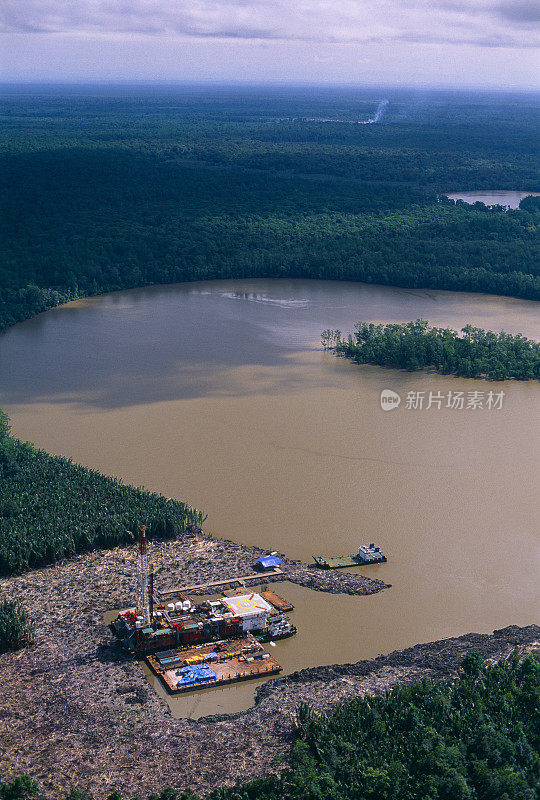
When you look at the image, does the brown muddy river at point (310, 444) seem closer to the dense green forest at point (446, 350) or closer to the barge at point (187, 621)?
the barge at point (187, 621)

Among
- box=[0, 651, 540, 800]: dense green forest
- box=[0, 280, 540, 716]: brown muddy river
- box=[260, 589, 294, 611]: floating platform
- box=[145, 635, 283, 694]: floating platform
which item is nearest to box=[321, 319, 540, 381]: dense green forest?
box=[0, 280, 540, 716]: brown muddy river

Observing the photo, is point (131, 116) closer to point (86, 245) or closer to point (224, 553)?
point (86, 245)

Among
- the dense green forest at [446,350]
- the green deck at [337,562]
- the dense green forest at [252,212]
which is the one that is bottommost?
the green deck at [337,562]

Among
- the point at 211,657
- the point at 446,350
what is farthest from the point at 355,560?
the point at 446,350

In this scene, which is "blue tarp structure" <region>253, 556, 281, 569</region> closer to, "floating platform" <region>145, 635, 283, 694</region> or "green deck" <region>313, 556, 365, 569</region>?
"green deck" <region>313, 556, 365, 569</region>

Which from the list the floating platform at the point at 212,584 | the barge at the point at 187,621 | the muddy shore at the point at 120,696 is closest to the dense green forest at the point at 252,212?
the muddy shore at the point at 120,696

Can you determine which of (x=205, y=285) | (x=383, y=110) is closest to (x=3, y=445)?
(x=205, y=285)
